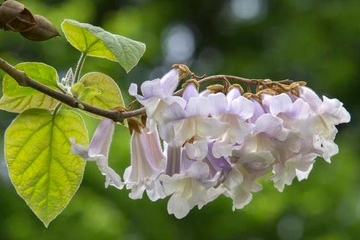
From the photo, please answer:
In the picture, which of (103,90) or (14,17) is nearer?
(14,17)

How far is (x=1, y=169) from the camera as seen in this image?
2.61m

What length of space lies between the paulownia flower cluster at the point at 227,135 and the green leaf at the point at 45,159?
0.16 ft

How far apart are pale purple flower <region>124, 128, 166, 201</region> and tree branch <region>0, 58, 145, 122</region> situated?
0.15 ft

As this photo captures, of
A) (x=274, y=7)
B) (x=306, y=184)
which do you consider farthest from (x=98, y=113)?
(x=274, y=7)

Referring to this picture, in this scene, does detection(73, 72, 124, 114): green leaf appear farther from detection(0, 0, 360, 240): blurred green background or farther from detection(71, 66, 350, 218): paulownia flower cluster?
detection(0, 0, 360, 240): blurred green background

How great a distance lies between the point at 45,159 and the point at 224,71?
3261 millimetres

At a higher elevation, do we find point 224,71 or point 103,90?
point 103,90

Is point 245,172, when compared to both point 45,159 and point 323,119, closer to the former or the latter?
point 323,119

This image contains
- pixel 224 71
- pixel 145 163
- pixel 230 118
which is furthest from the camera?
pixel 224 71

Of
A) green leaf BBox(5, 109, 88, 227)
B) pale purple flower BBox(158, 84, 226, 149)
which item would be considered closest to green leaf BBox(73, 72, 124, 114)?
green leaf BBox(5, 109, 88, 227)

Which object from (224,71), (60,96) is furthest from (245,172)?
(224,71)

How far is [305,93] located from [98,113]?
0.53 ft

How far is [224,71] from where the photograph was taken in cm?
402

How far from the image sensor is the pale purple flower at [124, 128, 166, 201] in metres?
0.74
